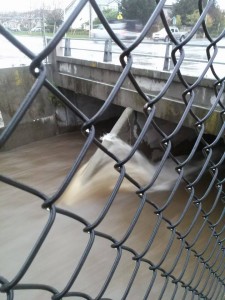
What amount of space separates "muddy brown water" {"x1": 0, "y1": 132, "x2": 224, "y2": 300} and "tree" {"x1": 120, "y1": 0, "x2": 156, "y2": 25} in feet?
11.7

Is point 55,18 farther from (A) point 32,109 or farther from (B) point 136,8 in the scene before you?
(A) point 32,109

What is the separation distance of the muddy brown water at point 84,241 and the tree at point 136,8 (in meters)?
3.57

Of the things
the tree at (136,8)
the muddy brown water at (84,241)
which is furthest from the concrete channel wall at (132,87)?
the muddy brown water at (84,241)

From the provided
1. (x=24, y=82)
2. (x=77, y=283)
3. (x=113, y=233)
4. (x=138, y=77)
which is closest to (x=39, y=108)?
(x=24, y=82)

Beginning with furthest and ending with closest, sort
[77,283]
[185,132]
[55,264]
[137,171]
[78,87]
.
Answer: [78,87], [185,132], [137,171], [55,264], [77,283]

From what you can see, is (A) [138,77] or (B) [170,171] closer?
(A) [138,77]

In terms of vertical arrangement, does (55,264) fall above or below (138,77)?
below

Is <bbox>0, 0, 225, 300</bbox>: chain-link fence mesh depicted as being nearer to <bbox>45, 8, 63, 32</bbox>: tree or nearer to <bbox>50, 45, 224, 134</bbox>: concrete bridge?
<bbox>50, 45, 224, 134</bbox>: concrete bridge

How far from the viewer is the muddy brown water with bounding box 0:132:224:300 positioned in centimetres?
357

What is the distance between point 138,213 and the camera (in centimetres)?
100

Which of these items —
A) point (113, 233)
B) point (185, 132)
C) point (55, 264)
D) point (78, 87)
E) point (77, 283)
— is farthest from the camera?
point (78, 87)

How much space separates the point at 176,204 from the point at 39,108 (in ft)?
15.4

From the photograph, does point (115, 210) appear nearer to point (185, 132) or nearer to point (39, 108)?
point (185, 132)

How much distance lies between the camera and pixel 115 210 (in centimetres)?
506
